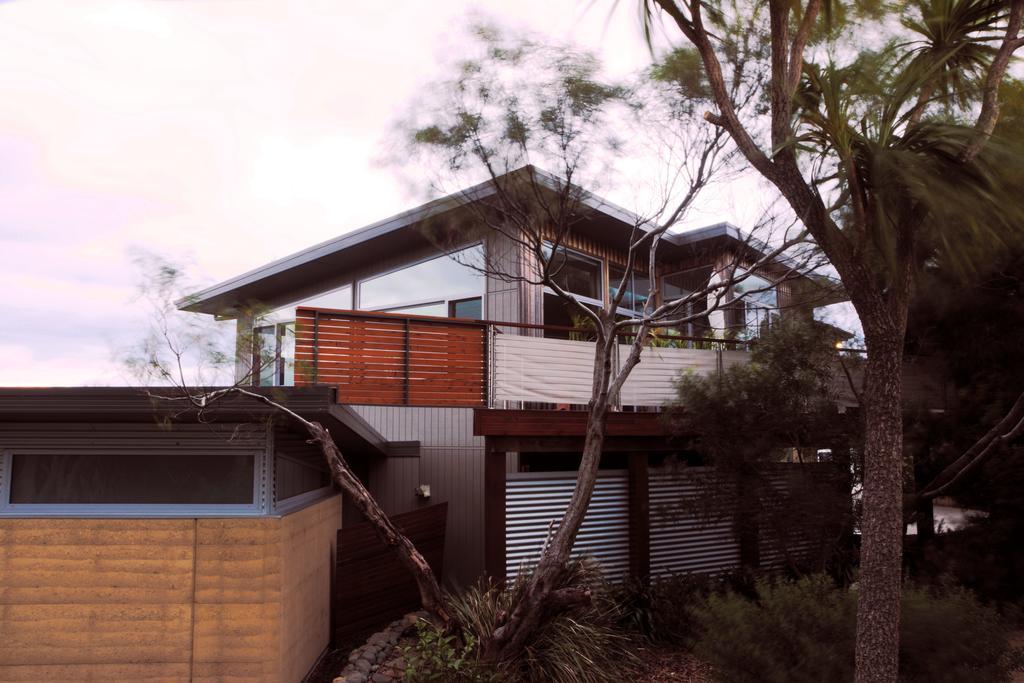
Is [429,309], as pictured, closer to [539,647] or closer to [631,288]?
[631,288]

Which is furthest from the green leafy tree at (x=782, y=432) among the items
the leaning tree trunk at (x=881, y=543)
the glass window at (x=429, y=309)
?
the glass window at (x=429, y=309)

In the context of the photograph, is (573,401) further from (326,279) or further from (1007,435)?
(326,279)

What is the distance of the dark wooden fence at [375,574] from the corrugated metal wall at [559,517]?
1346 mm

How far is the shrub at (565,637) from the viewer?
7227 millimetres

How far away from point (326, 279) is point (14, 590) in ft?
28.5

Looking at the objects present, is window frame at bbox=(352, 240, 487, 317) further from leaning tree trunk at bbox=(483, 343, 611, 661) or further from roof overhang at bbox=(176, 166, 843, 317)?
leaning tree trunk at bbox=(483, 343, 611, 661)

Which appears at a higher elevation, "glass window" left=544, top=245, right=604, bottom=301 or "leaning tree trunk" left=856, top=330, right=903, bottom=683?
"glass window" left=544, top=245, right=604, bottom=301

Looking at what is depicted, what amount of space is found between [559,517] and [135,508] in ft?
15.6

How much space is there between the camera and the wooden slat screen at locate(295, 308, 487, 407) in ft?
27.4

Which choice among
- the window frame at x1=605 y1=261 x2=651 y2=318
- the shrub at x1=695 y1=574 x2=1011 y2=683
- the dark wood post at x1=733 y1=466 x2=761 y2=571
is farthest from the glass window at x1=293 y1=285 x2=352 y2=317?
the shrub at x1=695 y1=574 x2=1011 y2=683

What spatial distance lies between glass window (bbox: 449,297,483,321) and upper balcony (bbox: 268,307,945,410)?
211 centimetres

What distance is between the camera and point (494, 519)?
904cm

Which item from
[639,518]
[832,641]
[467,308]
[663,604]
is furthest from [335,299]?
[832,641]

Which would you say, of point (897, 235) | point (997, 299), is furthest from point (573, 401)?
point (997, 299)
